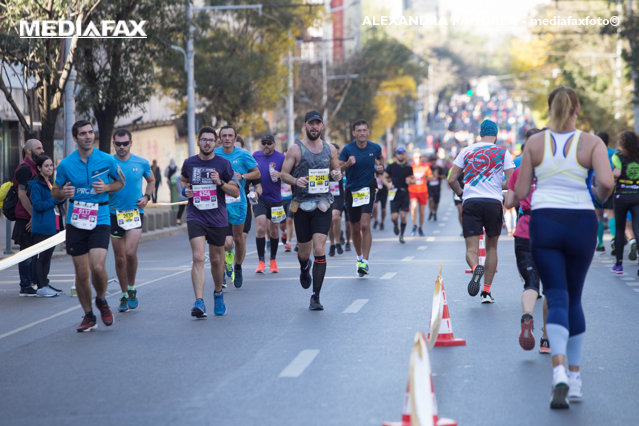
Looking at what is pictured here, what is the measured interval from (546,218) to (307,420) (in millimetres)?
1808

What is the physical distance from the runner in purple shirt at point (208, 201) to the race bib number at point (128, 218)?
73cm

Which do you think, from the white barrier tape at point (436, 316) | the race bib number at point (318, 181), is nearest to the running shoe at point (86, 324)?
the race bib number at point (318, 181)

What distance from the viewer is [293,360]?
27.9 feet

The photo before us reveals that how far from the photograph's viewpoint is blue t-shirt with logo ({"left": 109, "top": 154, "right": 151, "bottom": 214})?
11.6m

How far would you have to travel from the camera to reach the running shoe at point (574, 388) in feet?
22.6

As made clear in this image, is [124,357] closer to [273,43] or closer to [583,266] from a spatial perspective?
[583,266]

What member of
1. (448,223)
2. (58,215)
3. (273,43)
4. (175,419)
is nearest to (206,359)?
(175,419)

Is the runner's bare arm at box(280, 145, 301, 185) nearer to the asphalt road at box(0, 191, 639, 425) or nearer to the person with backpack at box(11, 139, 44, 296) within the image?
the asphalt road at box(0, 191, 639, 425)

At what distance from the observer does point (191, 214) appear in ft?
36.3

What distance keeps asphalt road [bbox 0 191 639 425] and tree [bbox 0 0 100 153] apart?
803 centimetres

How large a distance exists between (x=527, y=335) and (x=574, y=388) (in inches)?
52.3

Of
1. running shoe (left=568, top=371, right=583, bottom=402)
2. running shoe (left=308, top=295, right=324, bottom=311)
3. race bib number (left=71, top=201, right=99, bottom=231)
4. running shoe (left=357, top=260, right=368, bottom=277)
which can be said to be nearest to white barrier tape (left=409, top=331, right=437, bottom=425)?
running shoe (left=568, top=371, right=583, bottom=402)

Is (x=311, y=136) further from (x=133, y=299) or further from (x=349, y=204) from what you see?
(x=349, y=204)

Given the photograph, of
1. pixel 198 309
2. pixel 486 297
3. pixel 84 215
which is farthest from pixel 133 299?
pixel 486 297
